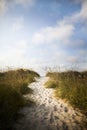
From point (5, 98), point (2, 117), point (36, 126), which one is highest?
point (5, 98)

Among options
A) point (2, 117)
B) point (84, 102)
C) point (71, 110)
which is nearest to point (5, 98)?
point (2, 117)

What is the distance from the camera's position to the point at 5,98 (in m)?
Result: 5.28

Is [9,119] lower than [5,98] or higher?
lower

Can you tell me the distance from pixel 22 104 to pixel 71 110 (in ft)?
5.50

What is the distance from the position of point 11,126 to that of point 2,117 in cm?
31

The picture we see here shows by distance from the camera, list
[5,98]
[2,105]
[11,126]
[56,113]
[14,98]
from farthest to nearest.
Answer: [14,98] < [56,113] < [5,98] < [2,105] < [11,126]

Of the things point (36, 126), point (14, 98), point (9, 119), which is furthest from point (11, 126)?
point (14, 98)

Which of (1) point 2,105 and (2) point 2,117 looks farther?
(1) point 2,105

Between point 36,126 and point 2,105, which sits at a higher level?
point 2,105

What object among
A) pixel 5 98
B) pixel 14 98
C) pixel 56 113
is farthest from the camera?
pixel 14 98

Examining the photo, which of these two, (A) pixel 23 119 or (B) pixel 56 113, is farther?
(B) pixel 56 113

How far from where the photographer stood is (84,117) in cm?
543

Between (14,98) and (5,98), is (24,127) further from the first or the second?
(14,98)

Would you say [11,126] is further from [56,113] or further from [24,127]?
[56,113]
